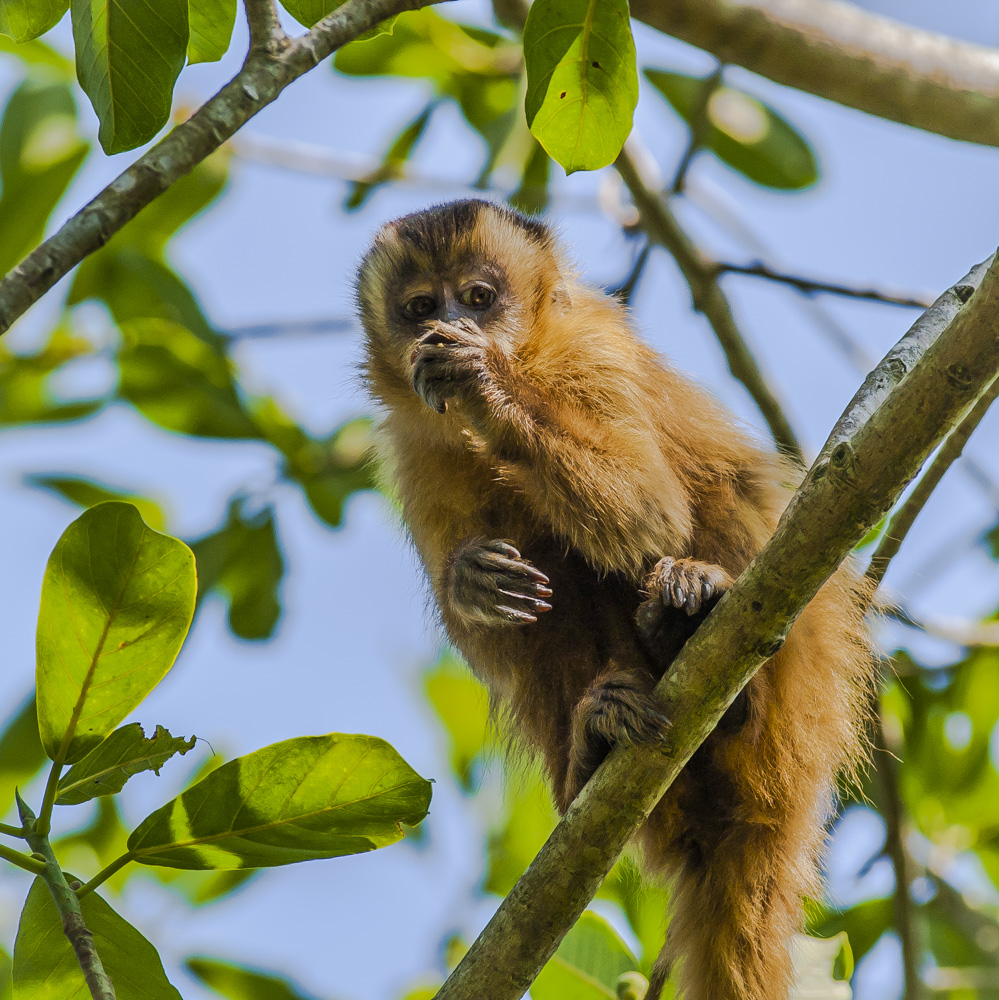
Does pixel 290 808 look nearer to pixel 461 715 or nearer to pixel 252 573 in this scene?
pixel 252 573

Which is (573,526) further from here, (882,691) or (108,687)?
(882,691)

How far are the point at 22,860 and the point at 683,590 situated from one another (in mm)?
1650

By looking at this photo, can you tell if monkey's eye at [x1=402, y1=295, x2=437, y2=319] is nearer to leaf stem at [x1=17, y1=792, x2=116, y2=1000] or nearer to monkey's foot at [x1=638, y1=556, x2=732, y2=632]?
monkey's foot at [x1=638, y1=556, x2=732, y2=632]

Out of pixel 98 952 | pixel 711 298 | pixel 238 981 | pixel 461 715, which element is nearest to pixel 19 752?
pixel 238 981

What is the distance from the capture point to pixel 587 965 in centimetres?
325

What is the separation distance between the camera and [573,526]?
3.13 meters

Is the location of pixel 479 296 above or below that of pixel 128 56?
above

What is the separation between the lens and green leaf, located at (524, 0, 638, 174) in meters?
2.55

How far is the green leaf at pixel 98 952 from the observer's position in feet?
7.13

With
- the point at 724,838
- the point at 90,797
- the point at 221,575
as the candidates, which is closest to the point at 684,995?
the point at 724,838

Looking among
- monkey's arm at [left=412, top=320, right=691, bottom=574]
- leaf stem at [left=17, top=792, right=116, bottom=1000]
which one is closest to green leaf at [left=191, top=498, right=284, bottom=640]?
monkey's arm at [left=412, top=320, right=691, bottom=574]

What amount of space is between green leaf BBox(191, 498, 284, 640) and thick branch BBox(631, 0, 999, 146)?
8.32ft

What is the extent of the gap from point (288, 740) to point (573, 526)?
1169 millimetres

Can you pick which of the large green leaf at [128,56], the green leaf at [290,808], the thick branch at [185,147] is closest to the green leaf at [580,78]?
the thick branch at [185,147]
